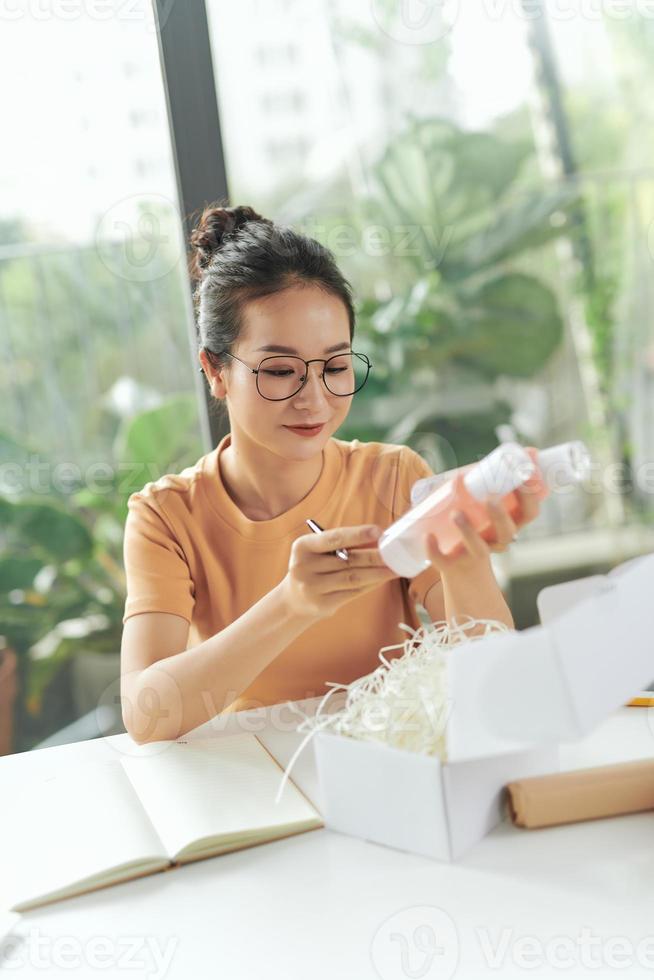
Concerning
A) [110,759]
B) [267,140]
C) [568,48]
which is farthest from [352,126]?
[110,759]

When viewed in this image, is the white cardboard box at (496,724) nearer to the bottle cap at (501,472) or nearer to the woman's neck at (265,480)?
the bottle cap at (501,472)

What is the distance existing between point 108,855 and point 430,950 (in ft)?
0.89

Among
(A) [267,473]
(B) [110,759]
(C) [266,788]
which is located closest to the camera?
(C) [266,788]

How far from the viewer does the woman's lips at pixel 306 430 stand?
1.10 metres

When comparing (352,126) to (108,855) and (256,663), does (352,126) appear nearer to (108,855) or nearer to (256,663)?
(256,663)

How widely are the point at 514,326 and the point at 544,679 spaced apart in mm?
1816

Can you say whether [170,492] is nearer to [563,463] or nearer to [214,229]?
[214,229]

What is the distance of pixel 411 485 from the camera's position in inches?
48.8

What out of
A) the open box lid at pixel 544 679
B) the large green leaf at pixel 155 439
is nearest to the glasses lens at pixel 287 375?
the open box lid at pixel 544 679

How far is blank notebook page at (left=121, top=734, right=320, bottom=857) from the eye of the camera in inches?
30.6

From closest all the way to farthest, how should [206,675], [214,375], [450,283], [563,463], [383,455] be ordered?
1. [563,463]
2. [206,675]
3. [214,375]
4. [383,455]
5. [450,283]

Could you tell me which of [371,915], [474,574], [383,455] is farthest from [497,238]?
[371,915]

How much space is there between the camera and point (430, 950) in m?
0.62

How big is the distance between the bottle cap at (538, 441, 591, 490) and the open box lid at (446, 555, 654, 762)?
97 mm
